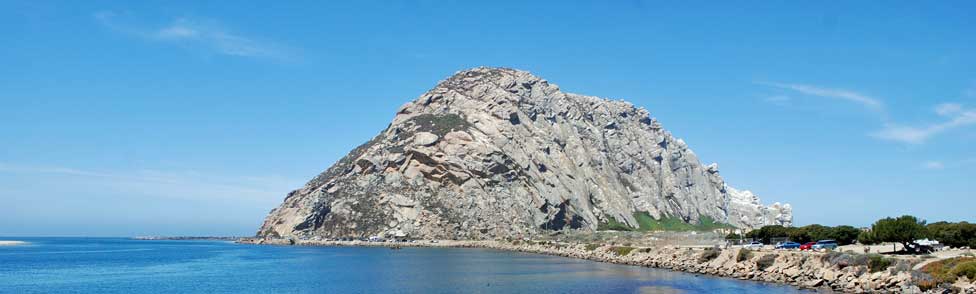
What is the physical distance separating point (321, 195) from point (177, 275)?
4268 inches

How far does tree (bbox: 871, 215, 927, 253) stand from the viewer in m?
75.4

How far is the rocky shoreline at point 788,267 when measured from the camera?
189 ft

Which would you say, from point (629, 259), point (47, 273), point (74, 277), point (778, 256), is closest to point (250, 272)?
point (74, 277)

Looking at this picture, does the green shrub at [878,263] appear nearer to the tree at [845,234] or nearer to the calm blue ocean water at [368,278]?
the calm blue ocean water at [368,278]

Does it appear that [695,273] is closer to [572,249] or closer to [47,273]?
[572,249]

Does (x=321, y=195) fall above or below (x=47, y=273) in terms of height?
above

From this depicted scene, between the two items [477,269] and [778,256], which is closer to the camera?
[778,256]

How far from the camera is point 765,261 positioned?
78.3 meters

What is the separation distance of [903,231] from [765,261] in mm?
13647

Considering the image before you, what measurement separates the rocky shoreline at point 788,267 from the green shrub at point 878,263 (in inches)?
12.3

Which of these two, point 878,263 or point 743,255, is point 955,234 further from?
point 878,263

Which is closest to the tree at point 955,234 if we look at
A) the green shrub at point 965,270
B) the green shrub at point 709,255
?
the green shrub at point 709,255

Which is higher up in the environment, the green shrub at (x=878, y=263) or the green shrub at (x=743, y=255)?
the green shrub at (x=878, y=263)

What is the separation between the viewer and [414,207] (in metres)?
189
